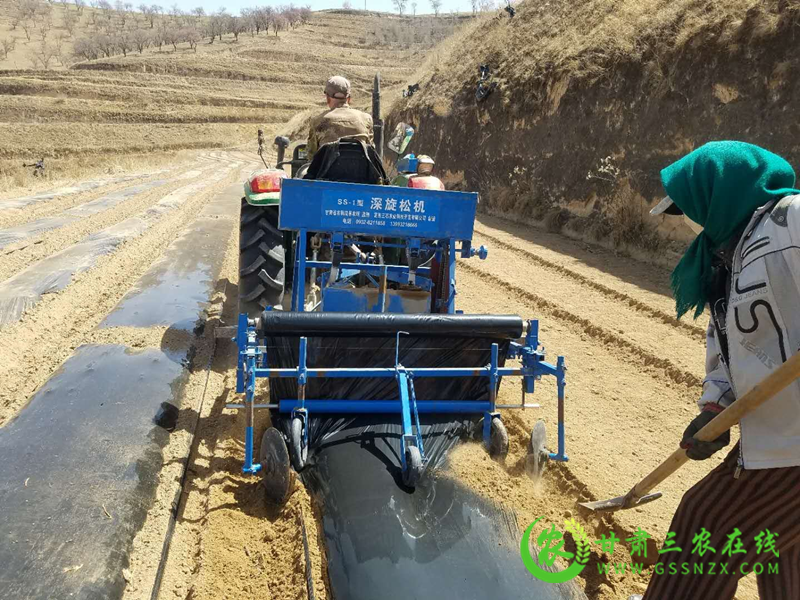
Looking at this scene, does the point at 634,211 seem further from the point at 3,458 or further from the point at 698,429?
the point at 3,458

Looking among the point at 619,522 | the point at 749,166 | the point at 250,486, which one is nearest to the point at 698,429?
the point at 749,166

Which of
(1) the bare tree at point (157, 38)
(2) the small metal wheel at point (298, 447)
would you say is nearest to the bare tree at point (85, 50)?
(1) the bare tree at point (157, 38)

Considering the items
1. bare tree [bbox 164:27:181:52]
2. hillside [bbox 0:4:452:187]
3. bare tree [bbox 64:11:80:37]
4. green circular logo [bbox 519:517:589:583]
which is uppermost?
bare tree [bbox 64:11:80:37]

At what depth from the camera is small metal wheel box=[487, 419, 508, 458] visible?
2930 millimetres

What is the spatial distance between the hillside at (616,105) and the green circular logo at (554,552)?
631 centimetres

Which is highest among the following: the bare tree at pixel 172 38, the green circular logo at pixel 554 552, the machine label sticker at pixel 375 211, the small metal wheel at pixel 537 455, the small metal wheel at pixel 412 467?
the bare tree at pixel 172 38

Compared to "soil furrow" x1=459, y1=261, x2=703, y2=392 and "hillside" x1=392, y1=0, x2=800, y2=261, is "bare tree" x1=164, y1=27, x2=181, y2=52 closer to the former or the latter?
"hillside" x1=392, y1=0, x2=800, y2=261

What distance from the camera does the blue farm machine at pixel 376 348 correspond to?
275 centimetres

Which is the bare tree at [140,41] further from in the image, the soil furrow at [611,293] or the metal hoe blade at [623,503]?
the metal hoe blade at [623,503]

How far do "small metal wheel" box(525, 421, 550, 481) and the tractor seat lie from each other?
7.23ft

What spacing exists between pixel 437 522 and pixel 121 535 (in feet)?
4.17

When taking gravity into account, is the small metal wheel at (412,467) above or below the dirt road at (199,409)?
above

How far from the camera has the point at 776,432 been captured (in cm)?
145

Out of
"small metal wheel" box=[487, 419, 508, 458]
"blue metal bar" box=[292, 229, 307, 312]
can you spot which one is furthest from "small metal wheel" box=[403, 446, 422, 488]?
"blue metal bar" box=[292, 229, 307, 312]
